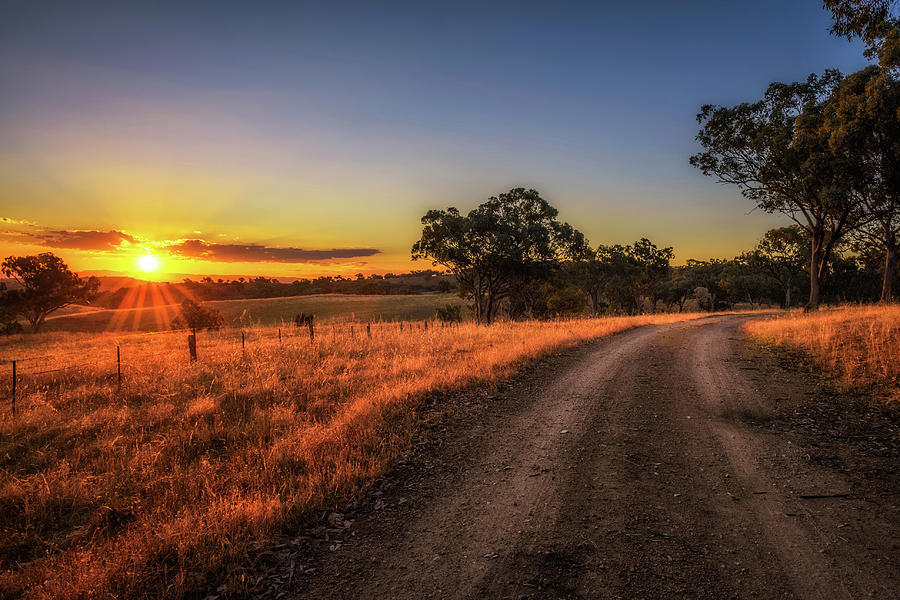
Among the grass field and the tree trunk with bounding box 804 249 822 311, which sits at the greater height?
the tree trunk with bounding box 804 249 822 311

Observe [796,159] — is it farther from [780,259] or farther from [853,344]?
[780,259]

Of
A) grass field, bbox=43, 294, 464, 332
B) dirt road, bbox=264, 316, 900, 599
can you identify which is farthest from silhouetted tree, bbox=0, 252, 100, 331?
dirt road, bbox=264, 316, 900, 599

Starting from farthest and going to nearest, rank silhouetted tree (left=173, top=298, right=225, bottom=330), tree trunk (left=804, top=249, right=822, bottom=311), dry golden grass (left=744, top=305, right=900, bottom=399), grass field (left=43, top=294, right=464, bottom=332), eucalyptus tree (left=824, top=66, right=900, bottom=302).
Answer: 1. grass field (left=43, top=294, right=464, bottom=332)
2. silhouetted tree (left=173, top=298, right=225, bottom=330)
3. tree trunk (left=804, top=249, right=822, bottom=311)
4. eucalyptus tree (left=824, top=66, right=900, bottom=302)
5. dry golden grass (left=744, top=305, right=900, bottom=399)

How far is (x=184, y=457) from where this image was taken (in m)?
6.81

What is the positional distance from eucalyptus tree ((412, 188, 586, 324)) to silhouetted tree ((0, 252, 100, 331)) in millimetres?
53317

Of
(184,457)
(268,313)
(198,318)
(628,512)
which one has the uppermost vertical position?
(628,512)

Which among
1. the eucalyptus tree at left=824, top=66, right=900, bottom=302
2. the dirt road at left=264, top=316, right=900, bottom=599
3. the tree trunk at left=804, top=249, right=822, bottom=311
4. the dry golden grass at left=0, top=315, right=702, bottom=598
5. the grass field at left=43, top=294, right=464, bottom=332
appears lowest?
the grass field at left=43, top=294, right=464, bottom=332

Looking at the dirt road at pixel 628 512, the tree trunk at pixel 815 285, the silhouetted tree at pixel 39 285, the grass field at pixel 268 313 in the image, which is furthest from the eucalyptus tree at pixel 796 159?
the silhouetted tree at pixel 39 285

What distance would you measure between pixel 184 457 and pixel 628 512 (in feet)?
22.7

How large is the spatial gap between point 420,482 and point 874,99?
2345 cm

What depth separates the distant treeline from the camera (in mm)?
94500

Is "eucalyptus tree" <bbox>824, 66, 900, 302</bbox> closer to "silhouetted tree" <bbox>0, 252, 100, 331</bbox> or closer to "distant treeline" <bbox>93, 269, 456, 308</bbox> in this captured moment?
"distant treeline" <bbox>93, 269, 456, 308</bbox>

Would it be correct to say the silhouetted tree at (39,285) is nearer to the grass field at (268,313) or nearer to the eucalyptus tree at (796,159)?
the grass field at (268,313)

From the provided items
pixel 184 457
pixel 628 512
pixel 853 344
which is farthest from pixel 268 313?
pixel 628 512
